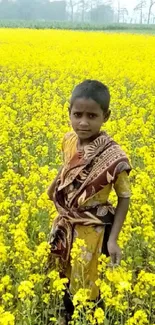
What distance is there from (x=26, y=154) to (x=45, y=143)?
708 millimetres

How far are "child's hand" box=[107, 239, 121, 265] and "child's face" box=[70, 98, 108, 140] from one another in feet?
1.67

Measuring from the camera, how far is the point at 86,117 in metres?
2.78

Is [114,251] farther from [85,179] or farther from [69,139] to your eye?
[69,139]

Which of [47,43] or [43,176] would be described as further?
[47,43]

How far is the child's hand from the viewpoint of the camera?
9.27ft

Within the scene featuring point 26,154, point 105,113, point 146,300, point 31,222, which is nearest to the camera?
point 105,113

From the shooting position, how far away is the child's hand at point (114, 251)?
9.27ft

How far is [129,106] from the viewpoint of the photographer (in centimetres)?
783

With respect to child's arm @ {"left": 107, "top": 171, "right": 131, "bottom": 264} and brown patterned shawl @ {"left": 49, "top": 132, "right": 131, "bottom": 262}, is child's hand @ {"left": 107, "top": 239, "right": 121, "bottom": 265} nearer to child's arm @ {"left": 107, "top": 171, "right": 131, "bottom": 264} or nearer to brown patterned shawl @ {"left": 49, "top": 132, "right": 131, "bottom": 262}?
child's arm @ {"left": 107, "top": 171, "right": 131, "bottom": 264}

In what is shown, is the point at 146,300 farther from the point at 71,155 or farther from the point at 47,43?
the point at 47,43

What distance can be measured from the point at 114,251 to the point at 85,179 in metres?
0.36

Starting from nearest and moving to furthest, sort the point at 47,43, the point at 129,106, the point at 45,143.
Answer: the point at 45,143
the point at 129,106
the point at 47,43

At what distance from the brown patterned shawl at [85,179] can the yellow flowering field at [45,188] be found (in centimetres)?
18

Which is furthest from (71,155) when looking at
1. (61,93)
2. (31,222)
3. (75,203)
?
(61,93)
